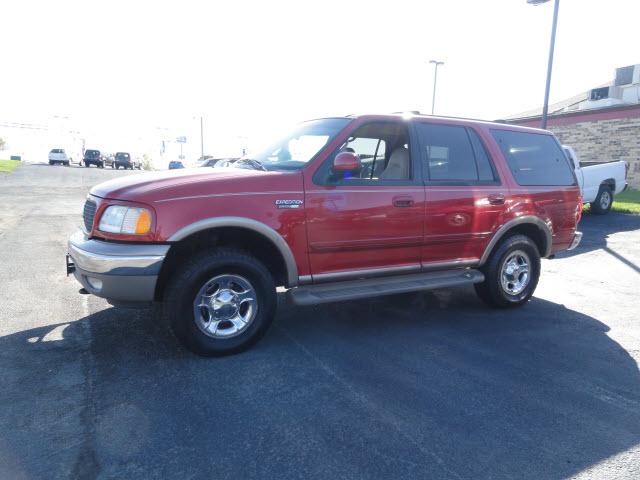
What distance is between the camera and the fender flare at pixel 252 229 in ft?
11.1

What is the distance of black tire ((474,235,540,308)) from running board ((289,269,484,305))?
22 centimetres

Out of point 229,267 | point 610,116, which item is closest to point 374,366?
point 229,267

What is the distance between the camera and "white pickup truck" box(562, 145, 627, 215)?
12.9 metres

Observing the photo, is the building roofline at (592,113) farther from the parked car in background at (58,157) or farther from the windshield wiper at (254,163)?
the parked car in background at (58,157)

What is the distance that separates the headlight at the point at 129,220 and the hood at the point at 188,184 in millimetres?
80

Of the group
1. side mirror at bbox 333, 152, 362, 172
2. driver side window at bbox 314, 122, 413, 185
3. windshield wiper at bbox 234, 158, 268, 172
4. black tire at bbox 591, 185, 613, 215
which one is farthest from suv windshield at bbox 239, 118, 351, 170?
black tire at bbox 591, 185, 613, 215

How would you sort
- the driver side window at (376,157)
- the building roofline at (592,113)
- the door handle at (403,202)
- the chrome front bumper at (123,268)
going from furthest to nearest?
the building roofline at (592,113)
the door handle at (403,202)
the driver side window at (376,157)
the chrome front bumper at (123,268)

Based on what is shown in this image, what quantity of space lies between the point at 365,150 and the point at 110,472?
3.56m

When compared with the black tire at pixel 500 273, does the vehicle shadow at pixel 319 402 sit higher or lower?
lower

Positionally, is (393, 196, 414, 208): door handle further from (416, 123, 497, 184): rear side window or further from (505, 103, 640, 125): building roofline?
(505, 103, 640, 125): building roofline

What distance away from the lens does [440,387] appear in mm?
3254

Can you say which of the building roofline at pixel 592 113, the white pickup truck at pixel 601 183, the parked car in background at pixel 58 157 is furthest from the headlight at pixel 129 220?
the parked car in background at pixel 58 157

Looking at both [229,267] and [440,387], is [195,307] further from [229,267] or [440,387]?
[440,387]

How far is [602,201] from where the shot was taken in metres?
13.6
